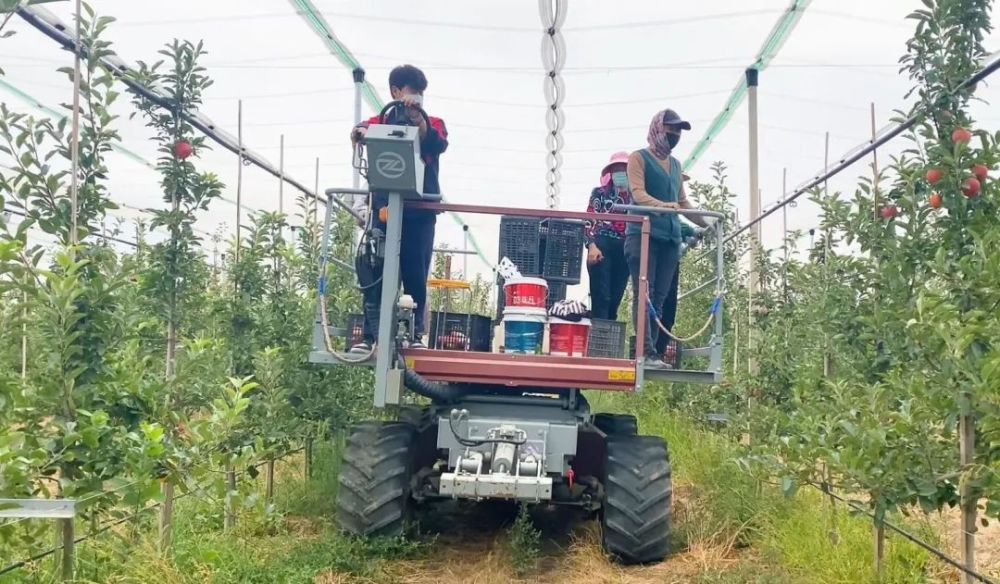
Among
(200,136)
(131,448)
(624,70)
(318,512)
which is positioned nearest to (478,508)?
(318,512)

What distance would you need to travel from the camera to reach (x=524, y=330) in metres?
5.29

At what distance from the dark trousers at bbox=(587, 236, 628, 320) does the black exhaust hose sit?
1.48m

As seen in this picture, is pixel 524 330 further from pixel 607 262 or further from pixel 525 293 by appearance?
pixel 607 262

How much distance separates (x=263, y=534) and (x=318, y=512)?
0.59 m

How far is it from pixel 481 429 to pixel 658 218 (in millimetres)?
1935

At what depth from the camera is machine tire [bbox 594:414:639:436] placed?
632 cm

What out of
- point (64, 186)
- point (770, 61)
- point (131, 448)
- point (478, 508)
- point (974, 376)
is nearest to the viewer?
point (974, 376)

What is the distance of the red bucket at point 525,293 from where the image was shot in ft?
17.3

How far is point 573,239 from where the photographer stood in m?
6.25

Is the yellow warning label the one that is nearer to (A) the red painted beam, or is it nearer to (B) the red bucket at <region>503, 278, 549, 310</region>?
(A) the red painted beam

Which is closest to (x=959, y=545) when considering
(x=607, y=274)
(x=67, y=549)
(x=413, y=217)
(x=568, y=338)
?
(x=568, y=338)

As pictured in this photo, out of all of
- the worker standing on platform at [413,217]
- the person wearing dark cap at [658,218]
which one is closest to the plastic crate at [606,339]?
the person wearing dark cap at [658,218]

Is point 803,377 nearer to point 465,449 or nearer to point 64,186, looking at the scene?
point 465,449

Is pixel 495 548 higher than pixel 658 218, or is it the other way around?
pixel 658 218
